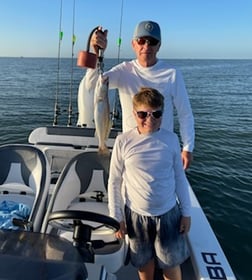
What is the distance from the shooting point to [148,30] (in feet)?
9.77

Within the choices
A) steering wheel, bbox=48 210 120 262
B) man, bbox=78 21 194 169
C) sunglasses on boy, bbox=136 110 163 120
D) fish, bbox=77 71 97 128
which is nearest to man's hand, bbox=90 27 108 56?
man, bbox=78 21 194 169

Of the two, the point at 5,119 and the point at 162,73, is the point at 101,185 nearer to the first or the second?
the point at 162,73

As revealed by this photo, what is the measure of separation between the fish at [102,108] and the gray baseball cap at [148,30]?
0.50 meters

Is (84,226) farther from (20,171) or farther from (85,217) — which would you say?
(20,171)

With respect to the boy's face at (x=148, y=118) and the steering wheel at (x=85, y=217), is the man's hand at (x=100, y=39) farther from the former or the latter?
the steering wheel at (x=85, y=217)

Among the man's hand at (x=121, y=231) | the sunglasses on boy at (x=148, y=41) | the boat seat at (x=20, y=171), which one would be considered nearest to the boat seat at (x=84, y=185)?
the boat seat at (x=20, y=171)

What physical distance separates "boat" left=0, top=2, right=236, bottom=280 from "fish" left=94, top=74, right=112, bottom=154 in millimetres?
467

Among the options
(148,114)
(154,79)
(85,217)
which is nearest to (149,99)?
(148,114)

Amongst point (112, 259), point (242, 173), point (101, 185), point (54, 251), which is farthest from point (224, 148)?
point (54, 251)

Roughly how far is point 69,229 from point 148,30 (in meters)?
1.92

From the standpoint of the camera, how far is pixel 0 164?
4.06 meters

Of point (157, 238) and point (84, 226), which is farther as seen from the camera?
point (157, 238)

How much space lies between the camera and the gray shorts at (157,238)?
2607mm

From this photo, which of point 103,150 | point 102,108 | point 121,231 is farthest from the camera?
point 103,150
